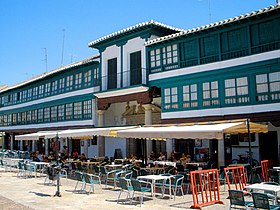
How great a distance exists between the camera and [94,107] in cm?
2588

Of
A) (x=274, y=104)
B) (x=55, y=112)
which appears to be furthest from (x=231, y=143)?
(x=55, y=112)

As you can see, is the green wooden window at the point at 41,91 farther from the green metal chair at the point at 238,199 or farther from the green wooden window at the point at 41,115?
the green metal chair at the point at 238,199

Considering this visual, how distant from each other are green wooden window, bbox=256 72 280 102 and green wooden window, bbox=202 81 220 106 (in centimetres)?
222

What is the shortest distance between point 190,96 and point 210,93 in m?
1.29

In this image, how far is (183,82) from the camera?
62.3ft

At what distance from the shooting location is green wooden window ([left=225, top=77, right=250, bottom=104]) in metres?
16.4

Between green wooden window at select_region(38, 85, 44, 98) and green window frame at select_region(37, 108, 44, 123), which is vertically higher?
green wooden window at select_region(38, 85, 44, 98)

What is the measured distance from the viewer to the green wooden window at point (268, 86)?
50.0 ft

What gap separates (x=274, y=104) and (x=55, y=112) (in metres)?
21.0

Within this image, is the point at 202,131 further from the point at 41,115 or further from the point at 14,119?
the point at 14,119

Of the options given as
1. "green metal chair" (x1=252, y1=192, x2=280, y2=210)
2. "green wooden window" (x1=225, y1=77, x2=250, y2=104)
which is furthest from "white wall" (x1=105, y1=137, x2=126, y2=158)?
"green metal chair" (x1=252, y1=192, x2=280, y2=210)

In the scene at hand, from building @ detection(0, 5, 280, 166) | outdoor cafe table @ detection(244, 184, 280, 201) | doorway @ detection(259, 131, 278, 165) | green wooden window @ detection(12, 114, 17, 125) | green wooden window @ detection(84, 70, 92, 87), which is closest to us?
outdoor cafe table @ detection(244, 184, 280, 201)

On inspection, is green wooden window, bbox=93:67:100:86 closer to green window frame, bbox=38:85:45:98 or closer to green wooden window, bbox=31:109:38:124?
green window frame, bbox=38:85:45:98

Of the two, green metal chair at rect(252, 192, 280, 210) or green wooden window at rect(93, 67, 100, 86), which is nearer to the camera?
green metal chair at rect(252, 192, 280, 210)
